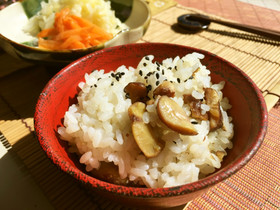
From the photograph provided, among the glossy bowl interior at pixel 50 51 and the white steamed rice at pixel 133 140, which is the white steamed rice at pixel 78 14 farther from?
the white steamed rice at pixel 133 140

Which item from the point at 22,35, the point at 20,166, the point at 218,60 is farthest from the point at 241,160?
the point at 22,35

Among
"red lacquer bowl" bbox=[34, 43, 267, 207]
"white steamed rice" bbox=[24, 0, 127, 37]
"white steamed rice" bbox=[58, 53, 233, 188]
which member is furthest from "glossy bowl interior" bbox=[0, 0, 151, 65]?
"white steamed rice" bbox=[58, 53, 233, 188]

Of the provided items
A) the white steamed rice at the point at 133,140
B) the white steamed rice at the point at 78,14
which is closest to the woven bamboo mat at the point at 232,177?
the white steamed rice at the point at 133,140

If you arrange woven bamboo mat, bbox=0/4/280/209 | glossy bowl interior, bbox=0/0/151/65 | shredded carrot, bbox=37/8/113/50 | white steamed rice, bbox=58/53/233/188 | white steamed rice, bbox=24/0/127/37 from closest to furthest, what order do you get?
white steamed rice, bbox=58/53/233/188, woven bamboo mat, bbox=0/4/280/209, glossy bowl interior, bbox=0/0/151/65, shredded carrot, bbox=37/8/113/50, white steamed rice, bbox=24/0/127/37

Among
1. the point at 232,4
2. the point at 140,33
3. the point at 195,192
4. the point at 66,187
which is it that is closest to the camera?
the point at 195,192

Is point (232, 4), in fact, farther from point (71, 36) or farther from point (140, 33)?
point (71, 36)

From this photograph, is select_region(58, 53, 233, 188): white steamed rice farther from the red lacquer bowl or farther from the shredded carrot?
the shredded carrot

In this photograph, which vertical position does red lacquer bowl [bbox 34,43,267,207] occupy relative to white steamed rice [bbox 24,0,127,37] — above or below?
below
